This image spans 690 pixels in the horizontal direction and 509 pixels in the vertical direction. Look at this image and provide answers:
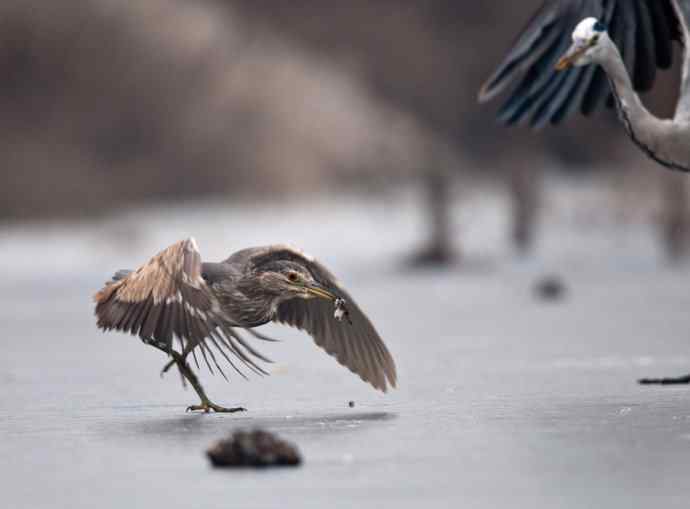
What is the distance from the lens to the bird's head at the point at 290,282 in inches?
297

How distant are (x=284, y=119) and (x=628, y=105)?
690 inches

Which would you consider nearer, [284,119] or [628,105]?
[628,105]

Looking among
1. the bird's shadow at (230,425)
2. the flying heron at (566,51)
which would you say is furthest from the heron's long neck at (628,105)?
the bird's shadow at (230,425)

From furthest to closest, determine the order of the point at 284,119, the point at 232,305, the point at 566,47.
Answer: the point at 284,119, the point at 566,47, the point at 232,305

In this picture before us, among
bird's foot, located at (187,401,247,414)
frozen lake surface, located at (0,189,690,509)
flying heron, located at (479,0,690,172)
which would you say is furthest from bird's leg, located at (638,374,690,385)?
bird's foot, located at (187,401,247,414)

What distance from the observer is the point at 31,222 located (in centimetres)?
2288

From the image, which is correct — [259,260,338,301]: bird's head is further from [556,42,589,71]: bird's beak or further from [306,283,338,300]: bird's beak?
[556,42,589,71]: bird's beak

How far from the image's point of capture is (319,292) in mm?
7609

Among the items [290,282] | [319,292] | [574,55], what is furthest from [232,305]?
[574,55]

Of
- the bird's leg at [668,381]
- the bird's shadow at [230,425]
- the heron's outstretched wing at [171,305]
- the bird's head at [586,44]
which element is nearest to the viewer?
the bird's shadow at [230,425]

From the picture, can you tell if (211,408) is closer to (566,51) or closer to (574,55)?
(574,55)

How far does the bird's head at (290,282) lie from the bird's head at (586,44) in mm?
1390

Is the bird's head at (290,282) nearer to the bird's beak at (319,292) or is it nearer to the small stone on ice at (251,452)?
the bird's beak at (319,292)

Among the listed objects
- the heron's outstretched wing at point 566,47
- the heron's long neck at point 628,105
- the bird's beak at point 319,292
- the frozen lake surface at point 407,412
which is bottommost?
the frozen lake surface at point 407,412
